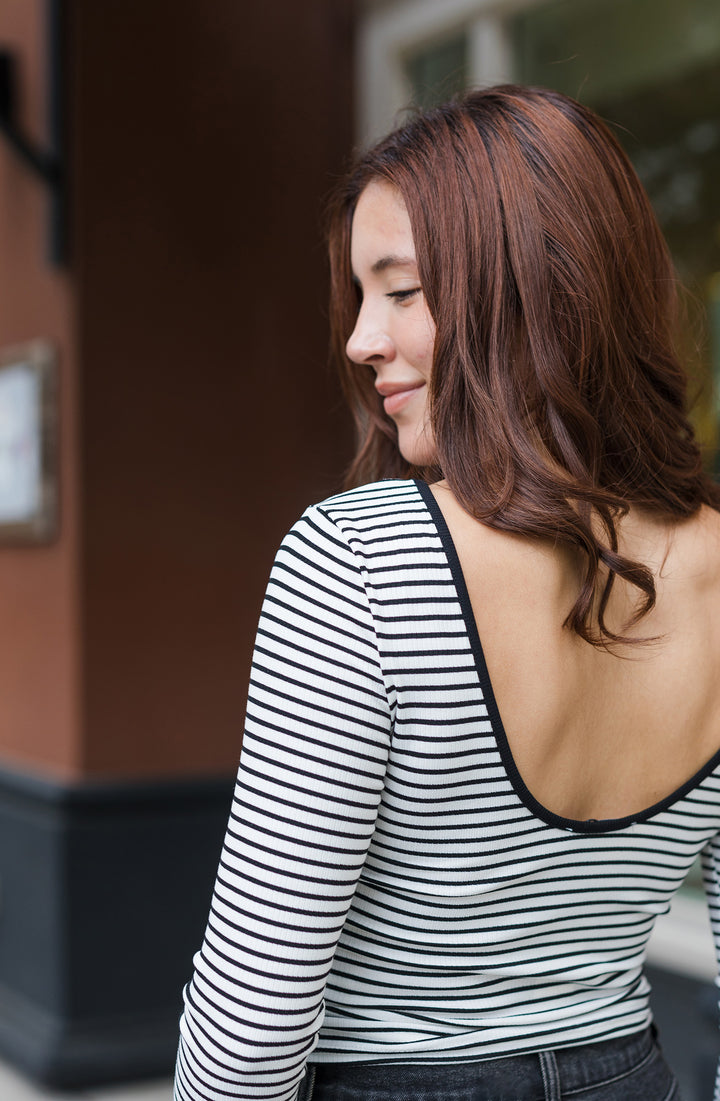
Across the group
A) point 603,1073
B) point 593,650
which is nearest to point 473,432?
point 593,650

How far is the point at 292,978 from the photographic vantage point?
79 centimetres

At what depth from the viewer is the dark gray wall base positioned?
2.97 m

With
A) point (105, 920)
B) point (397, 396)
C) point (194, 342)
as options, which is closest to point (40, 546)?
point (194, 342)

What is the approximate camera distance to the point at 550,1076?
2.97 ft

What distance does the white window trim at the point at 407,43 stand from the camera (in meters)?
3.02

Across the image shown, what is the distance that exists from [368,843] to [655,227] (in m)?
0.56

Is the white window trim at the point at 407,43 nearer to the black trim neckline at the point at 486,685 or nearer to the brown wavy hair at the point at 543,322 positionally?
the brown wavy hair at the point at 543,322

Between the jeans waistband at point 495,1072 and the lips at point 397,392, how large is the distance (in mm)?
524

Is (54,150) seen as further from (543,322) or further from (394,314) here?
(543,322)

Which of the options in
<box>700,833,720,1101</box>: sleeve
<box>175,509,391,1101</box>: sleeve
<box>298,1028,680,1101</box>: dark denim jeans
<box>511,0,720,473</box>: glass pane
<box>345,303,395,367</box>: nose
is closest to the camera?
<box>175,509,391,1101</box>: sleeve

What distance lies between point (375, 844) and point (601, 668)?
21 centimetres

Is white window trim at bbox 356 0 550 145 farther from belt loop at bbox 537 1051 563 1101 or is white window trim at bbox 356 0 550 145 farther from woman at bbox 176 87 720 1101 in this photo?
belt loop at bbox 537 1051 563 1101

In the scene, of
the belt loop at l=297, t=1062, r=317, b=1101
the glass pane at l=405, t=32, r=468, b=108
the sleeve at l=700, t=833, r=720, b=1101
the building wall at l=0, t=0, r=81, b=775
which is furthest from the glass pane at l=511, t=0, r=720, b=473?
the belt loop at l=297, t=1062, r=317, b=1101

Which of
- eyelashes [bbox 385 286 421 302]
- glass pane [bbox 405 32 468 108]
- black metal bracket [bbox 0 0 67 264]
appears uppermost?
glass pane [bbox 405 32 468 108]
